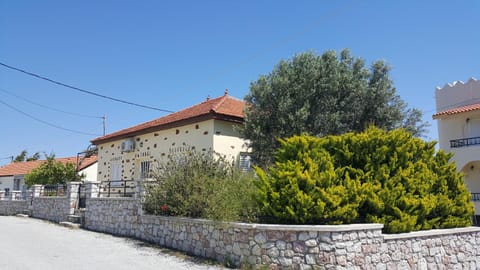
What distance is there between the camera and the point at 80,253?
10562 mm

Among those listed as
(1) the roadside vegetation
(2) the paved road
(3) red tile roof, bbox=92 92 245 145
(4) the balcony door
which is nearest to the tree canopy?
Result: (1) the roadside vegetation

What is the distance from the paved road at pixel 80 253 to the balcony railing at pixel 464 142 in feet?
56.1

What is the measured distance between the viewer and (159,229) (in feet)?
39.4

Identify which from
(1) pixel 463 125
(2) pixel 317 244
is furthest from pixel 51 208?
(1) pixel 463 125

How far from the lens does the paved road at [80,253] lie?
9016mm

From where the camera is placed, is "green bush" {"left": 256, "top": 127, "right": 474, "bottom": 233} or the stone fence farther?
"green bush" {"left": 256, "top": 127, "right": 474, "bottom": 233}

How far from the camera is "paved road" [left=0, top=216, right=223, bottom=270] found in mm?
9016

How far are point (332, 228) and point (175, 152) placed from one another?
11.1 meters

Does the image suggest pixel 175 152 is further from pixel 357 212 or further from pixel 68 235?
pixel 357 212

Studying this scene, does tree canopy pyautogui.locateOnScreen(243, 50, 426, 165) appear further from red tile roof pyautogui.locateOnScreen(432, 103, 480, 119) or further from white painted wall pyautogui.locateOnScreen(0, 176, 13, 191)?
white painted wall pyautogui.locateOnScreen(0, 176, 13, 191)

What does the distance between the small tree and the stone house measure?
4396 mm

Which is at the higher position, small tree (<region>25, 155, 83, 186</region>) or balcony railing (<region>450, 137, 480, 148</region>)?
balcony railing (<region>450, 137, 480, 148</region>)

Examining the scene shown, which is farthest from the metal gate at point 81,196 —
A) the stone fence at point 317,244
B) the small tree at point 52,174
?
the small tree at point 52,174

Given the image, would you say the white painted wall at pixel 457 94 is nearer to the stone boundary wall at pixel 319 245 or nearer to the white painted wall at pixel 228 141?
the stone boundary wall at pixel 319 245
